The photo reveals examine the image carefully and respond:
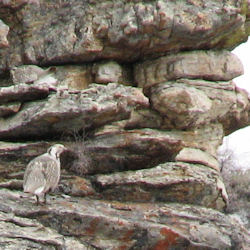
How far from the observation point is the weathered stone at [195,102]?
55.7 ft

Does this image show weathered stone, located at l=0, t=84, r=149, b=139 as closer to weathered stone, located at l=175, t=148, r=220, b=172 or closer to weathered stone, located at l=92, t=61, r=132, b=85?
weathered stone, located at l=175, t=148, r=220, b=172

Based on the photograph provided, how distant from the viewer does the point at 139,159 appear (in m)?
16.2

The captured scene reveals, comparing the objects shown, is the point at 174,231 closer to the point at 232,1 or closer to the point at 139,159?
the point at 139,159

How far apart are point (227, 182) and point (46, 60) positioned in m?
5.46

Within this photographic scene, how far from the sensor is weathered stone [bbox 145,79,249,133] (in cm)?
1698

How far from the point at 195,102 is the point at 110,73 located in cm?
203

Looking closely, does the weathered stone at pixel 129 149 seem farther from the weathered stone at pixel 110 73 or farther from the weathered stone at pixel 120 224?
the weathered stone at pixel 110 73

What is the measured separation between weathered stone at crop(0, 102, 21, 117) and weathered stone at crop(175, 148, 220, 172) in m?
3.31

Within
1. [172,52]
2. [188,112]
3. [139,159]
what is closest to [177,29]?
[172,52]

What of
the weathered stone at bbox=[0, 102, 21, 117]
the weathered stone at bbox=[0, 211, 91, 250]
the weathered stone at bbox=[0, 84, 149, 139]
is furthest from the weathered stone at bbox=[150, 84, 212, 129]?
the weathered stone at bbox=[0, 211, 91, 250]

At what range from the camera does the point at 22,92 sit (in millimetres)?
15773

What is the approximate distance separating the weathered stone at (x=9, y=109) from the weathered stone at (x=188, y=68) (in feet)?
10.4

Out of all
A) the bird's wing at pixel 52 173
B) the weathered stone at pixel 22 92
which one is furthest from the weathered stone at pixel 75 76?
the bird's wing at pixel 52 173

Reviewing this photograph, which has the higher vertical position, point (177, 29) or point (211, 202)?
point (177, 29)
